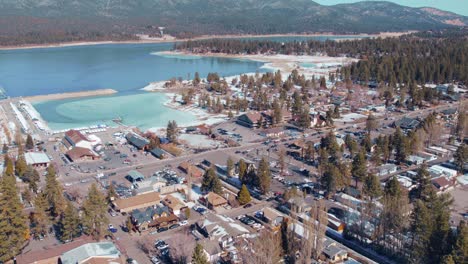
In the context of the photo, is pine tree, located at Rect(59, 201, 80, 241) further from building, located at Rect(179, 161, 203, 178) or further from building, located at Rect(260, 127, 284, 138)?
building, located at Rect(260, 127, 284, 138)

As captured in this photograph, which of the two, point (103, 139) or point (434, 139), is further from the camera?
point (103, 139)

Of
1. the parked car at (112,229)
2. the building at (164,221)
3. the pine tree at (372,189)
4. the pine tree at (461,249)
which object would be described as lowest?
the parked car at (112,229)

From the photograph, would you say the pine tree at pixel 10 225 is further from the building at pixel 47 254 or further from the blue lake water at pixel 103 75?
the blue lake water at pixel 103 75

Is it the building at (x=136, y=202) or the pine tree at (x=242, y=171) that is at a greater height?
the pine tree at (x=242, y=171)

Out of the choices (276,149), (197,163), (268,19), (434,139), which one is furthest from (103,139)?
(268,19)

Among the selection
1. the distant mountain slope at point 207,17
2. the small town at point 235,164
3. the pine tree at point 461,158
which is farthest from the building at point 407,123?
the distant mountain slope at point 207,17

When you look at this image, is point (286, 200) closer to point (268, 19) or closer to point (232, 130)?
point (232, 130)
